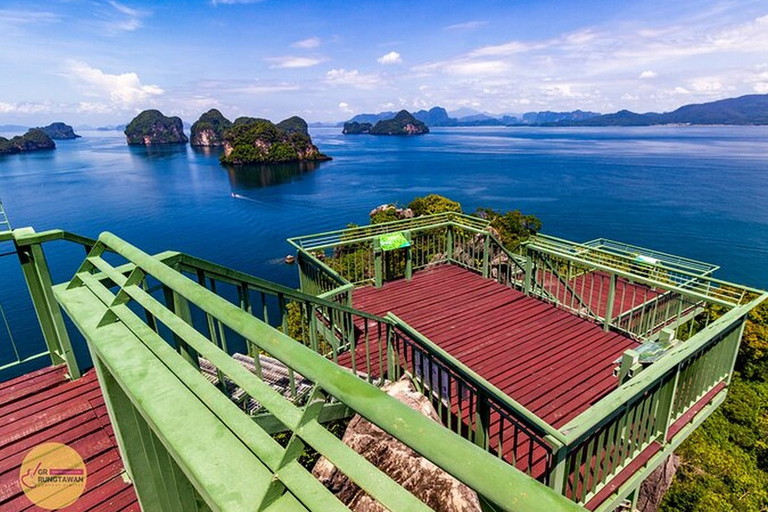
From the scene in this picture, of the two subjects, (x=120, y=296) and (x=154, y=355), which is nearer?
(x=154, y=355)

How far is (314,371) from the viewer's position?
0.93 meters

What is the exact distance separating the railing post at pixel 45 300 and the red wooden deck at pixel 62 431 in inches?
7.2

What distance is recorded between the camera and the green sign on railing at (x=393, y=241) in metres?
7.41

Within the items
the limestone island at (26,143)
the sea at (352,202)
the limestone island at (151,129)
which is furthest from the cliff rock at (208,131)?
the sea at (352,202)

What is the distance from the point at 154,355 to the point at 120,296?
455mm

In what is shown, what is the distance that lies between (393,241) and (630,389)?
15.5 feet

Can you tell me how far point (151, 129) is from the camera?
15188 cm

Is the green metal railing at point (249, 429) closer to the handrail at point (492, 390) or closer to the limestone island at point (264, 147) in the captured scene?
the handrail at point (492, 390)

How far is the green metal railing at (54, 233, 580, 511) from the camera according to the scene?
74cm

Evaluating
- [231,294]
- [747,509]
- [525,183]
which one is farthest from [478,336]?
[525,183]

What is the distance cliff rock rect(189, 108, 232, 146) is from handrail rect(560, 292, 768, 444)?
150 metres

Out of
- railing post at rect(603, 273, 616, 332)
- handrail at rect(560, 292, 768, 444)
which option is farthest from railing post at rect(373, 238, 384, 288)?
handrail at rect(560, 292, 768, 444)

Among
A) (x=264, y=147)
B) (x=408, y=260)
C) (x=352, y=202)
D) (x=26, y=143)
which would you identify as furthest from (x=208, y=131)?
(x=408, y=260)

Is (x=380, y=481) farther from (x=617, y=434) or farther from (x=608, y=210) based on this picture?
(x=608, y=210)
